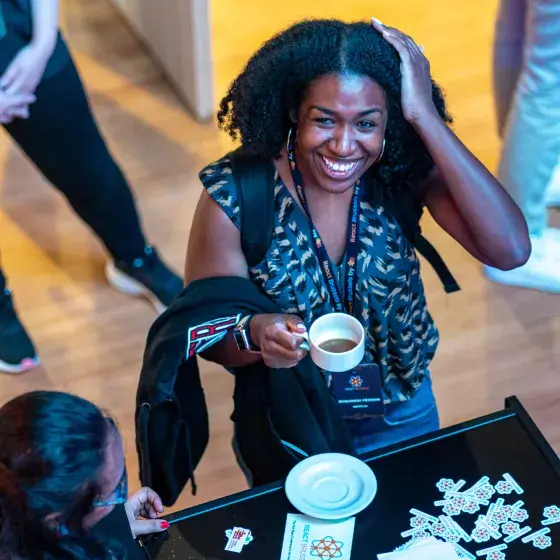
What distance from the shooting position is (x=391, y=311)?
185 centimetres

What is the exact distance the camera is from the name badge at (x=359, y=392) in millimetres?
1831

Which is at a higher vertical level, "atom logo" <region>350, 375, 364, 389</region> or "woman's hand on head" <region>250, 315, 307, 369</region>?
"woman's hand on head" <region>250, 315, 307, 369</region>

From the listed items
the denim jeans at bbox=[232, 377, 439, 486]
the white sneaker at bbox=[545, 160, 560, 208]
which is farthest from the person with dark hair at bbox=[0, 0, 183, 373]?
the white sneaker at bbox=[545, 160, 560, 208]

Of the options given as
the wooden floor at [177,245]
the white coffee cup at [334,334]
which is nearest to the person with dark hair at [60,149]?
the wooden floor at [177,245]

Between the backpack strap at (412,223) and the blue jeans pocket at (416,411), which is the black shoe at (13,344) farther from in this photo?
the backpack strap at (412,223)

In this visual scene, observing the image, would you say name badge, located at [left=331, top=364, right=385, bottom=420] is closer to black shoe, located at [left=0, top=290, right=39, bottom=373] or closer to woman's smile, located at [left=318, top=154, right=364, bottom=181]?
woman's smile, located at [left=318, top=154, right=364, bottom=181]

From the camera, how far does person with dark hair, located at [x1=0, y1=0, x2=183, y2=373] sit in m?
2.34

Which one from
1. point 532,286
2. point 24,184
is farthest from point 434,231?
point 24,184

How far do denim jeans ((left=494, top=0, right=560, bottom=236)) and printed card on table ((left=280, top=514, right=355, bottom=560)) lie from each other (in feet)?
5.51

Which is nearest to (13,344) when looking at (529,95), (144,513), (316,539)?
(144,513)

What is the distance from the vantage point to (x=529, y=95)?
9.14 ft

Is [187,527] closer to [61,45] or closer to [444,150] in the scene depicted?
[444,150]

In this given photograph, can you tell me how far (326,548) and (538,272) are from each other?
1.79m

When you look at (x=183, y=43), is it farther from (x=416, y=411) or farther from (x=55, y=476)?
(x=55, y=476)
